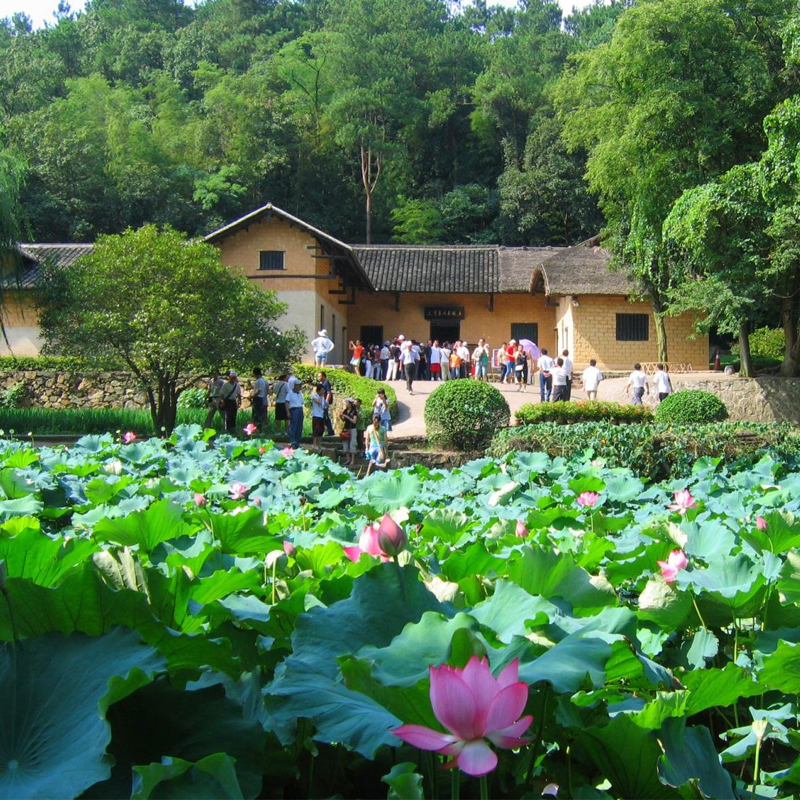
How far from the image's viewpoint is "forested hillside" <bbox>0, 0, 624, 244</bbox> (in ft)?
131

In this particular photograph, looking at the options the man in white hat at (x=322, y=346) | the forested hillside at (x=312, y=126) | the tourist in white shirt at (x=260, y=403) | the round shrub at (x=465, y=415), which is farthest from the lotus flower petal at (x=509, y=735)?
the forested hillside at (x=312, y=126)

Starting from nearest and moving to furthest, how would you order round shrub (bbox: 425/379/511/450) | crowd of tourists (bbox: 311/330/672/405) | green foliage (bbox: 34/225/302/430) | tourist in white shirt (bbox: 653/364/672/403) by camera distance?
round shrub (bbox: 425/379/511/450) → green foliage (bbox: 34/225/302/430) → tourist in white shirt (bbox: 653/364/672/403) → crowd of tourists (bbox: 311/330/672/405)

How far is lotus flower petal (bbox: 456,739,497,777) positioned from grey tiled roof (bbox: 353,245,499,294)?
107 ft

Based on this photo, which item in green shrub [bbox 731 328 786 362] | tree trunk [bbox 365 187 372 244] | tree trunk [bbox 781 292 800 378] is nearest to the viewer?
tree trunk [bbox 781 292 800 378]

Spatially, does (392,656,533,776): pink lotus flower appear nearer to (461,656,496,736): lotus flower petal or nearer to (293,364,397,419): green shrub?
(461,656,496,736): lotus flower petal

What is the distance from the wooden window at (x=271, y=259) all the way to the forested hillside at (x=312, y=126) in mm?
10669

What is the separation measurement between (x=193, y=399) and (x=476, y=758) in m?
23.8

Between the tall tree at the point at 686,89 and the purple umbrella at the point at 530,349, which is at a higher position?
the tall tree at the point at 686,89

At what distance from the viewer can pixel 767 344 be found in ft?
105

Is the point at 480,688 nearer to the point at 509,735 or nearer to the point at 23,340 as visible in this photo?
the point at 509,735

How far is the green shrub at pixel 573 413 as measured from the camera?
15945 mm

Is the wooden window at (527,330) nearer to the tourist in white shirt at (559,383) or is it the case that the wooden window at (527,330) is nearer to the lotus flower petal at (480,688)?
the tourist in white shirt at (559,383)

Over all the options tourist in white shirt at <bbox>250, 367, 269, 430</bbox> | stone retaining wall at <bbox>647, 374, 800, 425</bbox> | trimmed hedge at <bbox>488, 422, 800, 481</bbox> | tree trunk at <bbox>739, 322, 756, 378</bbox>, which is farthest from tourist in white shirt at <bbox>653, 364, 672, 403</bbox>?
tourist in white shirt at <bbox>250, 367, 269, 430</bbox>

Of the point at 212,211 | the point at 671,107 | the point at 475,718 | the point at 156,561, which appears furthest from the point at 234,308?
the point at 212,211
